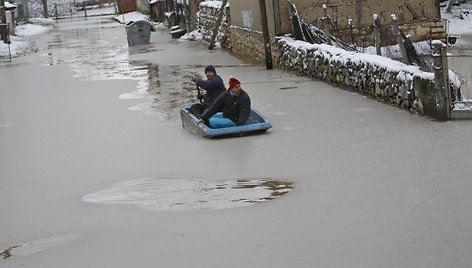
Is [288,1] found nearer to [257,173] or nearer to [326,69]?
[326,69]

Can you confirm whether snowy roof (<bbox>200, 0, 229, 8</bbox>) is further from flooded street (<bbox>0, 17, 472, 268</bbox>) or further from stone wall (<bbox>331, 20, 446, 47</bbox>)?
flooded street (<bbox>0, 17, 472, 268</bbox>)

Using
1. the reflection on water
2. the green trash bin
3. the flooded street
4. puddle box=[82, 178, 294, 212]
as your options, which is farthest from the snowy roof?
puddle box=[82, 178, 294, 212]

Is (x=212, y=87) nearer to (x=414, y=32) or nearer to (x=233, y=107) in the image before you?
(x=233, y=107)

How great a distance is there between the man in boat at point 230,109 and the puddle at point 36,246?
15.0 feet

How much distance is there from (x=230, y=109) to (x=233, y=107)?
0.07 meters

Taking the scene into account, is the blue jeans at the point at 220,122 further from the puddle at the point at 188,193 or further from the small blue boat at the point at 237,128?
the puddle at the point at 188,193

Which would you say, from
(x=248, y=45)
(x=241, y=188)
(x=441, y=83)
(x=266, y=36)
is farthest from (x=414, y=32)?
(x=241, y=188)

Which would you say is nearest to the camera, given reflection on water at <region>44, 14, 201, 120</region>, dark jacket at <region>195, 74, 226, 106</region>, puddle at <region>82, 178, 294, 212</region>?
puddle at <region>82, 178, 294, 212</region>

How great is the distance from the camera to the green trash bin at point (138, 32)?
32250 millimetres

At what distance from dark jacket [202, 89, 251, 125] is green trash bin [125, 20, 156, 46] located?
21913 mm

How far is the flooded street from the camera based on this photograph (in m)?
5.94

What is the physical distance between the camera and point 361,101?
13016 mm

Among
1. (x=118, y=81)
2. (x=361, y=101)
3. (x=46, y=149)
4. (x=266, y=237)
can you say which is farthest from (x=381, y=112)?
(x=118, y=81)

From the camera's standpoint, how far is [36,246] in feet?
21.3
